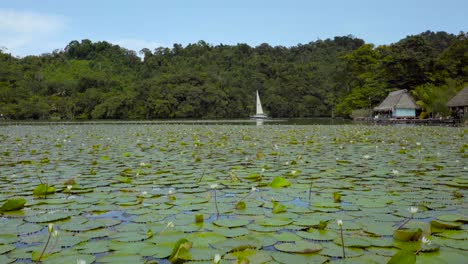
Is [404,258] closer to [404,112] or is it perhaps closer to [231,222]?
[231,222]

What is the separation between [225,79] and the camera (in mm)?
58250

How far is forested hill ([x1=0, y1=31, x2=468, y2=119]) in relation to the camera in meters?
36.8

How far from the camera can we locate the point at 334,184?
4.49 metres

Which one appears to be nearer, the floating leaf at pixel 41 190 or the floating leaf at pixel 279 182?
the floating leaf at pixel 41 190

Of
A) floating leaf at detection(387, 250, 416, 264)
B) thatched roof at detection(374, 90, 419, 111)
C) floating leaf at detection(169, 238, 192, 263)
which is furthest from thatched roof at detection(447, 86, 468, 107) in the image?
floating leaf at detection(169, 238, 192, 263)

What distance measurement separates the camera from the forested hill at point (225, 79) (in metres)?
36.8

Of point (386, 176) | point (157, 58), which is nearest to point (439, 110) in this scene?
point (386, 176)

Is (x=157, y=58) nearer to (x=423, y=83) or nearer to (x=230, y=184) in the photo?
(x=423, y=83)

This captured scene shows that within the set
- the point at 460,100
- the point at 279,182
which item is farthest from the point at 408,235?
the point at 460,100

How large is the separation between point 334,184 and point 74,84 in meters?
54.0

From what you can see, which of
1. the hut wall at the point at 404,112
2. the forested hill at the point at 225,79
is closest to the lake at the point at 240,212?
the forested hill at the point at 225,79

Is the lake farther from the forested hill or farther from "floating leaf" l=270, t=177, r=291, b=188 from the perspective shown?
the forested hill

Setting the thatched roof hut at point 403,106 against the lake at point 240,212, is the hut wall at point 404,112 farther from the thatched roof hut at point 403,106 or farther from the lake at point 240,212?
the lake at point 240,212

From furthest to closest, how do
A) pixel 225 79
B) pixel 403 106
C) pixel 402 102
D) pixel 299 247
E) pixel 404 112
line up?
1. pixel 225 79
2. pixel 404 112
3. pixel 402 102
4. pixel 403 106
5. pixel 299 247
